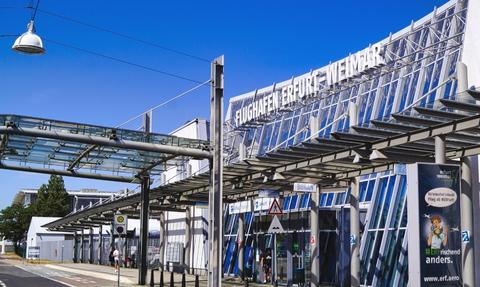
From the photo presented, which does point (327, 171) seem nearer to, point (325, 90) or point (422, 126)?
point (422, 126)

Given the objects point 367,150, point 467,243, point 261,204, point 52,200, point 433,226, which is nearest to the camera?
point 433,226

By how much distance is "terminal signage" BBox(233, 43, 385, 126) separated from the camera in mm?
29906

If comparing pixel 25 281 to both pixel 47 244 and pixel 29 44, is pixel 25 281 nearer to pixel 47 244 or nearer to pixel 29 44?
pixel 29 44

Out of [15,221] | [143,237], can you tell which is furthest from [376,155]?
[15,221]

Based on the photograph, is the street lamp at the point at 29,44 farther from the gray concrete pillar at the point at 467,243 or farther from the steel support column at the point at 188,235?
the steel support column at the point at 188,235

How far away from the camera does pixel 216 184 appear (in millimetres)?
23391

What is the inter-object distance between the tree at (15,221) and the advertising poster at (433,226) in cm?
11638

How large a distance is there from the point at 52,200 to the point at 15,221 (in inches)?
362

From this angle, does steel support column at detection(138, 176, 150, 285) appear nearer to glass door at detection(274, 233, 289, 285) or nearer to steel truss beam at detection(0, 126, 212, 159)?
glass door at detection(274, 233, 289, 285)

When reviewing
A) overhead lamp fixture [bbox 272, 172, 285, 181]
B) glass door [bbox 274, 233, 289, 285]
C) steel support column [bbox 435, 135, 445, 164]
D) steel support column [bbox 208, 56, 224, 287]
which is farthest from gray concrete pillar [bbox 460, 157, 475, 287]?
glass door [bbox 274, 233, 289, 285]

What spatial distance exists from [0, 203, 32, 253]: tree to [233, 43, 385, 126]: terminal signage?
290 ft

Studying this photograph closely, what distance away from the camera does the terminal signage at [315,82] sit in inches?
1177

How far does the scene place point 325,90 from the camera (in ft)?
111

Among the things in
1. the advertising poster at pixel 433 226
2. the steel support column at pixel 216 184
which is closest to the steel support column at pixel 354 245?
the steel support column at pixel 216 184
